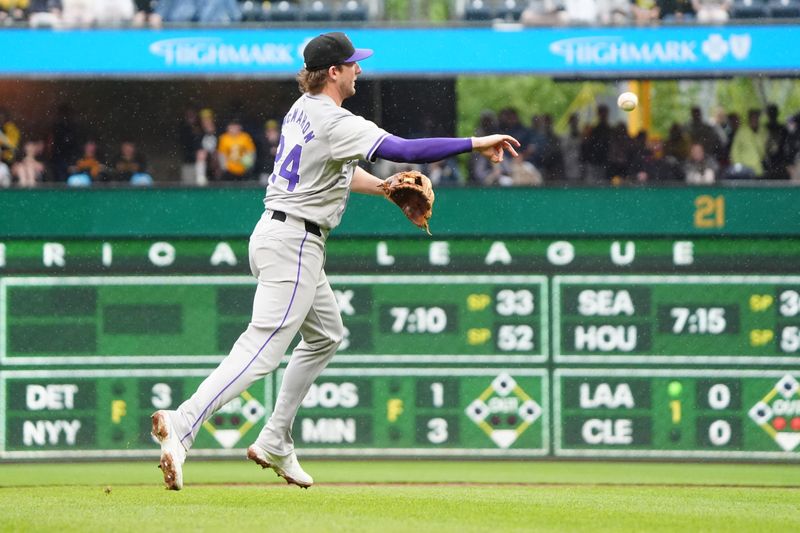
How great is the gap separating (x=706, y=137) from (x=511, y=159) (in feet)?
7.41

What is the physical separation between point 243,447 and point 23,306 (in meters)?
2.12

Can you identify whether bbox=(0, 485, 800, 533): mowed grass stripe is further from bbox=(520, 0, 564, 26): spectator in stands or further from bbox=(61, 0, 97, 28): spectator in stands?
bbox=(61, 0, 97, 28): spectator in stands

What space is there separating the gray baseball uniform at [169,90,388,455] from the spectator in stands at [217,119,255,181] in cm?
676

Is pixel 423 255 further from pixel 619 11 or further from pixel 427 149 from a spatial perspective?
pixel 427 149

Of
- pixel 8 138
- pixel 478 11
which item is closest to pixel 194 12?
pixel 8 138

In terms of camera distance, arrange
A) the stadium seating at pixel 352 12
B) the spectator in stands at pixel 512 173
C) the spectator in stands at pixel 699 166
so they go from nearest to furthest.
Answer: the spectator in stands at pixel 512 173 → the spectator in stands at pixel 699 166 → the stadium seating at pixel 352 12

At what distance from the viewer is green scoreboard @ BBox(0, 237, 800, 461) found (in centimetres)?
1139

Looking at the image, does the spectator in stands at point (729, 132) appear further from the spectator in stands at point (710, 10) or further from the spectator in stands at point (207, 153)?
the spectator in stands at point (207, 153)

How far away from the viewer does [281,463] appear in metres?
7.38

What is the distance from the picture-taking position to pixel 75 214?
11469 mm

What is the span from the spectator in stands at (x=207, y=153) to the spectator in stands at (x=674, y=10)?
4.78 metres

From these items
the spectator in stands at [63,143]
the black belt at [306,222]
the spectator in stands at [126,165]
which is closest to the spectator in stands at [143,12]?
the spectator in stands at [63,143]

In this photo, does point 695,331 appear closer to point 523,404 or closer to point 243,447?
point 523,404

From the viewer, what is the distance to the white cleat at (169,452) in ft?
21.2
